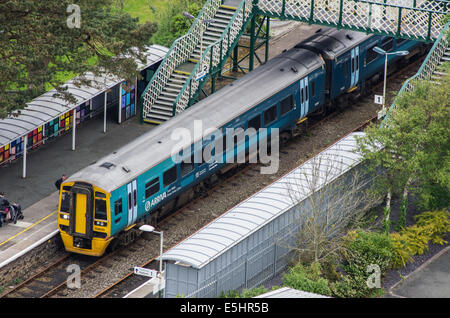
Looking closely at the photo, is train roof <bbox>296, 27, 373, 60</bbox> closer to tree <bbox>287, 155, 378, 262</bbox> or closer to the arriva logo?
tree <bbox>287, 155, 378, 262</bbox>

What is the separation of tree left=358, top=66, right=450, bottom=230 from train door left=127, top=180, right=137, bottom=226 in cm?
980

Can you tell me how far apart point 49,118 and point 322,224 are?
15.8 meters

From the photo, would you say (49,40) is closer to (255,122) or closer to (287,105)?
(255,122)

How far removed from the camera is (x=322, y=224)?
40.0m

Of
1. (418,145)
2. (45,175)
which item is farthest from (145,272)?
(45,175)

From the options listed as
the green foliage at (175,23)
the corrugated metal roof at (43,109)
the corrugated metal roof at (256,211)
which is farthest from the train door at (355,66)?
the green foliage at (175,23)

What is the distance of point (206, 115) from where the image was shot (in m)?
46.5

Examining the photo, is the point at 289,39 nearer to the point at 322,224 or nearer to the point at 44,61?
the point at 44,61

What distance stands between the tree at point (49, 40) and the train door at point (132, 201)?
6596 millimetres

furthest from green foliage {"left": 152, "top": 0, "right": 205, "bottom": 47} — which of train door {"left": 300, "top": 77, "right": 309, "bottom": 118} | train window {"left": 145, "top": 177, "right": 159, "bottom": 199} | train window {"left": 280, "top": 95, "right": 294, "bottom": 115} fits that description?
train window {"left": 145, "top": 177, "right": 159, "bottom": 199}

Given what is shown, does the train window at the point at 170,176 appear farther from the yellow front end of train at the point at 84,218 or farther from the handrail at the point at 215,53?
the handrail at the point at 215,53

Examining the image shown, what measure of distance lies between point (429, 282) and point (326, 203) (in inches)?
214

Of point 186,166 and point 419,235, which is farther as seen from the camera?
point 186,166
